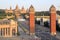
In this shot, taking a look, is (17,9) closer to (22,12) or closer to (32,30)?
(22,12)

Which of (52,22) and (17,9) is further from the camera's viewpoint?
(17,9)

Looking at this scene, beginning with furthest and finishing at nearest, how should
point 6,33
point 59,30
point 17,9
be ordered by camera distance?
point 17,9 < point 59,30 < point 6,33

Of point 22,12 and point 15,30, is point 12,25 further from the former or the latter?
point 22,12

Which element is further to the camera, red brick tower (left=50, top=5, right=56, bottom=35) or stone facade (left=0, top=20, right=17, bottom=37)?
stone facade (left=0, top=20, right=17, bottom=37)

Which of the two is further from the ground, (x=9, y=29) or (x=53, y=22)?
(x=53, y=22)

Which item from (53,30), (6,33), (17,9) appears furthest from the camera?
(17,9)

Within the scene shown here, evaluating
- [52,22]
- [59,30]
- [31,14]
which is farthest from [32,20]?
[59,30]

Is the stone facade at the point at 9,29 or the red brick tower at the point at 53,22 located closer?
the red brick tower at the point at 53,22

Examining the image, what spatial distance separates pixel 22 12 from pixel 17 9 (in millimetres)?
2828

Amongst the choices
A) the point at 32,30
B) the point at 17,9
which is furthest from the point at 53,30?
the point at 17,9

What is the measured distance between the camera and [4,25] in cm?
2219

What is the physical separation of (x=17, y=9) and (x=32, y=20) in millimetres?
49497

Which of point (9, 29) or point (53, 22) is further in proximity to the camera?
point (9, 29)

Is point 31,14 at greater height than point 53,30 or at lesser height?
greater
